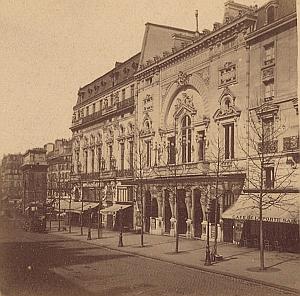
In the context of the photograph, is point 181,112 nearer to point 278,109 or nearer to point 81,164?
point 278,109

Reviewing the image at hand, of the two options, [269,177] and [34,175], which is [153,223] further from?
[34,175]

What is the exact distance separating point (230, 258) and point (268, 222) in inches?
141

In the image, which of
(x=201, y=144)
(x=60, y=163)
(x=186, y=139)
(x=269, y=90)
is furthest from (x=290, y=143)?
(x=60, y=163)

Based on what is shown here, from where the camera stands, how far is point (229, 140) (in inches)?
897

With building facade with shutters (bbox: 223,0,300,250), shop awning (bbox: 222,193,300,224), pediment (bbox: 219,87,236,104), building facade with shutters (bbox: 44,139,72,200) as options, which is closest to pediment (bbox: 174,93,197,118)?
→ pediment (bbox: 219,87,236,104)

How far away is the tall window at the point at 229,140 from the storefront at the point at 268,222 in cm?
271

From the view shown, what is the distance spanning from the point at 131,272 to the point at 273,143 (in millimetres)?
8311

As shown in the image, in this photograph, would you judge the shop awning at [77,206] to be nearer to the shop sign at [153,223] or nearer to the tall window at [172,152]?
the shop sign at [153,223]

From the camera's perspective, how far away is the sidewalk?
43.4 feet

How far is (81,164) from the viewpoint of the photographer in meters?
42.2

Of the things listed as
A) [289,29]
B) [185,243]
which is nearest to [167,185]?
[185,243]

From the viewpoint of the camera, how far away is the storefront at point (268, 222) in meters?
17.0

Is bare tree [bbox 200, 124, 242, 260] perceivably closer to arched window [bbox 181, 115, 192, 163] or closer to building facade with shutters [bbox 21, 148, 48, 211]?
arched window [bbox 181, 115, 192, 163]

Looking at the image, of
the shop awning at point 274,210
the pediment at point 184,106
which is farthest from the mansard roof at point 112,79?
the shop awning at point 274,210
